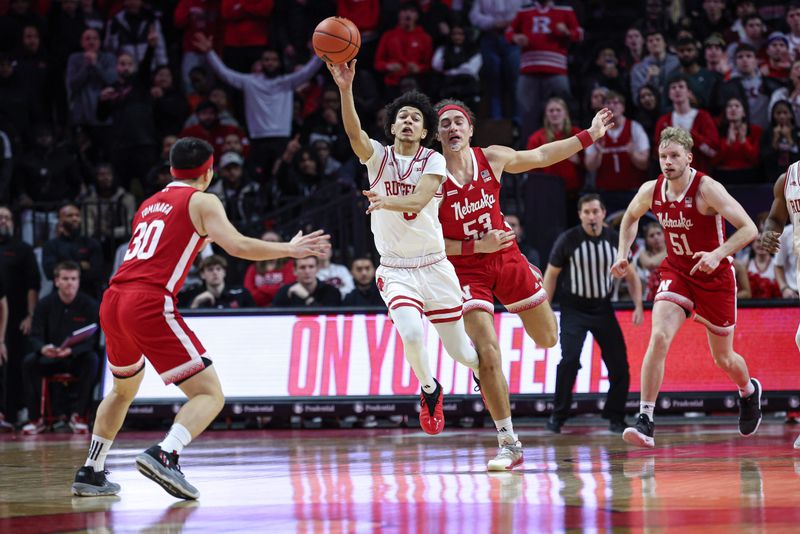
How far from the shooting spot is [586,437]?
34.4 ft

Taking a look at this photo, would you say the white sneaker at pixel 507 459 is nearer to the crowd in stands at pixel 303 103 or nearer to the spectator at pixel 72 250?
the crowd in stands at pixel 303 103

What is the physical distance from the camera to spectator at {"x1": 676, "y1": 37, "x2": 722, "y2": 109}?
14.4 m

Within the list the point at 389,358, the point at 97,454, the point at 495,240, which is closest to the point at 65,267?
the point at 389,358

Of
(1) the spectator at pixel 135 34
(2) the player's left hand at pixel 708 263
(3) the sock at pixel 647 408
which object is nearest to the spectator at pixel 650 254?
(3) the sock at pixel 647 408

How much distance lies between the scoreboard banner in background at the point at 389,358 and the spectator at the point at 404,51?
15.6ft

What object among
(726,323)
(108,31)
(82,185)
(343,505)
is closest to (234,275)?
(82,185)

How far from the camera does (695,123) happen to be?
45.2 ft

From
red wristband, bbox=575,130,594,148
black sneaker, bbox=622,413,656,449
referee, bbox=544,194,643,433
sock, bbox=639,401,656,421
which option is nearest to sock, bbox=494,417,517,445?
black sneaker, bbox=622,413,656,449

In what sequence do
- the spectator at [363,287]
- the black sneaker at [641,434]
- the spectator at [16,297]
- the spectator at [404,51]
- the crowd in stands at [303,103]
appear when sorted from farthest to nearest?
the spectator at [404,51] < the crowd in stands at [303,103] < the spectator at [16,297] < the spectator at [363,287] < the black sneaker at [641,434]

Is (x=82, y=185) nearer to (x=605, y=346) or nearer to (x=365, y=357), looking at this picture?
(x=365, y=357)

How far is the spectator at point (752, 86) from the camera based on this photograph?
14.3 m

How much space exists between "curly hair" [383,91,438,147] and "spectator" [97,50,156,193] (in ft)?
27.6

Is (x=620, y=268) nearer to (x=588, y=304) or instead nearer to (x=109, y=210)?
(x=588, y=304)

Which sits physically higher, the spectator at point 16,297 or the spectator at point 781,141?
the spectator at point 781,141
